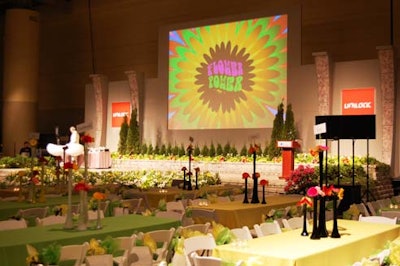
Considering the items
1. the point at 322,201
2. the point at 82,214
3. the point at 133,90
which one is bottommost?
the point at 82,214

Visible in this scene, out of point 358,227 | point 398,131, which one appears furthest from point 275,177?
point 358,227

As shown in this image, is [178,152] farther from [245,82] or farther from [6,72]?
[6,72]

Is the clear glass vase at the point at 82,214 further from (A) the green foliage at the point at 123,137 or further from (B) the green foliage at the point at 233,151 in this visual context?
(A) the green foliage at the point at 123,137

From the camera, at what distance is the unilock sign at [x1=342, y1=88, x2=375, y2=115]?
1639 centimetres

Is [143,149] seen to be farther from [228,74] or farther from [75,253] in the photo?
[75,253]

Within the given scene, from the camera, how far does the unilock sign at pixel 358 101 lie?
645 inches

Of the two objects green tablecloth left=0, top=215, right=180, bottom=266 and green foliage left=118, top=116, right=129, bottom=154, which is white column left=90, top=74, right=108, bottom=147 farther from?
green tablecloth left=0, top=215, right=180, bottom=266

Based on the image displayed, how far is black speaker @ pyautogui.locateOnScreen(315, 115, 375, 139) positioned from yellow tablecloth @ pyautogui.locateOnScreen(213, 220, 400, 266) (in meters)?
6.47

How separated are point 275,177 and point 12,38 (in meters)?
13.4

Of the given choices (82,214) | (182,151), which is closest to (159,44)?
(182,151)

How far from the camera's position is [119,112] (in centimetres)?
2242

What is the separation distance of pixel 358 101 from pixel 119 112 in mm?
9287

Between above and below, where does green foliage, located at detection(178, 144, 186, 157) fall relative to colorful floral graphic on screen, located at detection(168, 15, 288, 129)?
below

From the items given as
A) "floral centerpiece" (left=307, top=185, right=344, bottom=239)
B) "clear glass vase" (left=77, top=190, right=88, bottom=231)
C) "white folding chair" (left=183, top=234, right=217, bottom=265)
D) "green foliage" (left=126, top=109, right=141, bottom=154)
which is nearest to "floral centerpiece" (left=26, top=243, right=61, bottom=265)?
"white folding chair" (left=183, top=234, right=217, bottom=265)
